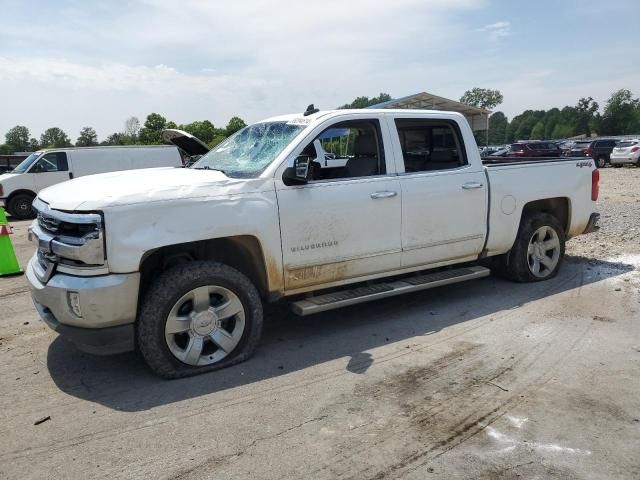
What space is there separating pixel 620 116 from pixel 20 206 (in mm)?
99644

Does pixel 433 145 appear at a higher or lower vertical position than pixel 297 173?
higher

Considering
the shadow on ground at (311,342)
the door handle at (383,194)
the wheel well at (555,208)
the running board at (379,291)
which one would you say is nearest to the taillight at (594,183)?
the wheel well at (555,208)

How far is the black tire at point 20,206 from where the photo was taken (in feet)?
50.2

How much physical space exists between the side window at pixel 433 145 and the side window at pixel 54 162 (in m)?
13.8

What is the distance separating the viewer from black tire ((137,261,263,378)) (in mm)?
3719

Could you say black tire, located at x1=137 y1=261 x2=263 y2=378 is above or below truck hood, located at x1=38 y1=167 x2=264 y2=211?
below

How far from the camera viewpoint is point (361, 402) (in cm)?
349

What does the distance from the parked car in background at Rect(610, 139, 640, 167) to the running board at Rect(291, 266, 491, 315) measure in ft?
91.9

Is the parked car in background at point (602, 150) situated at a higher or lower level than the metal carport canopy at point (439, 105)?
lower

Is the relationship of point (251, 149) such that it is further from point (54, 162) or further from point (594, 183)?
point (54, 162)

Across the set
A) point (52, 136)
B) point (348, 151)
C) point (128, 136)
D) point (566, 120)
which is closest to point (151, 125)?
point (128, 136)

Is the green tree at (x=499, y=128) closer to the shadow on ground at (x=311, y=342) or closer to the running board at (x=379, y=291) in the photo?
the shadow on ground at (x=311, y=342)

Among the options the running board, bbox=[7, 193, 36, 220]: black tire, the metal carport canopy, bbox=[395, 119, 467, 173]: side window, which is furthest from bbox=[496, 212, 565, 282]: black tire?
bbox=[7, 193, 36, 220]: black tire

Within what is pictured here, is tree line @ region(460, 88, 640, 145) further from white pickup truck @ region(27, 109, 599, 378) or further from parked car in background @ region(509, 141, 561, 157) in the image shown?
white pickup truck @ region(27, 109, 599, 378)
